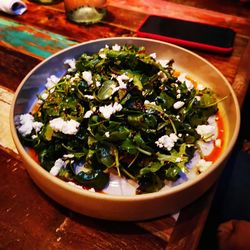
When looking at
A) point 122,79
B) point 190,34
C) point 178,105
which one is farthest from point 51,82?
point 190,34

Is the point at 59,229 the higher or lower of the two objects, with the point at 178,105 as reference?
lower

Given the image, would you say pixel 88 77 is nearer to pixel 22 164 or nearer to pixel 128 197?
pixel 22 164

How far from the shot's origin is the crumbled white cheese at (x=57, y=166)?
78 centimetres

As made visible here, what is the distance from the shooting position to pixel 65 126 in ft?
2.68

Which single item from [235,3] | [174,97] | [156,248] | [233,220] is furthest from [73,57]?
[235,3]

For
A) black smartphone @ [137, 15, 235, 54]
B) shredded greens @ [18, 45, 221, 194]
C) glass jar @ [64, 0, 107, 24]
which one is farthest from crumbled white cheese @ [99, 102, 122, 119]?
glass jar @ [64, 0, 107, 24]

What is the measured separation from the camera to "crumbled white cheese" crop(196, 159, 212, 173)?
79 cm

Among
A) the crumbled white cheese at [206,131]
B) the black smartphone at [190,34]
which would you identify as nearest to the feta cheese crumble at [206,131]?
the crumbled white cheese at [206,131]

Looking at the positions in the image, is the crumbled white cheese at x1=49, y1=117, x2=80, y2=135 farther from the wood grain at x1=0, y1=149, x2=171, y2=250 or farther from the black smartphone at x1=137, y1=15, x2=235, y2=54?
the black smartphone at x1=137, y1=15, x2=235, y2=54

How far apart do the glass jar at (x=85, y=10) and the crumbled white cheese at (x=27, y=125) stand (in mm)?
877

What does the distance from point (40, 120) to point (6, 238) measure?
333mm

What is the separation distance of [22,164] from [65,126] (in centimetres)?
22

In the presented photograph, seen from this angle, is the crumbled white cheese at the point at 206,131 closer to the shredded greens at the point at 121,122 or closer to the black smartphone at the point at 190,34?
the shredded greens at the point at 121,122

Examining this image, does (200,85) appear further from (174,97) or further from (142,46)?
(142,46)
